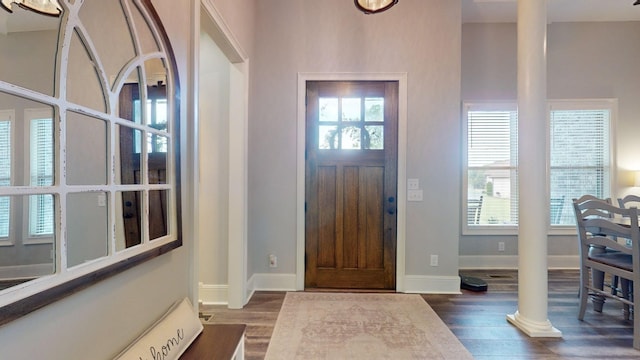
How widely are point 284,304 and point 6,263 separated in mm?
2474

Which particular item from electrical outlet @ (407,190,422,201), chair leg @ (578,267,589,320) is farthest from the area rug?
chair leg @ (578,267,589,320)

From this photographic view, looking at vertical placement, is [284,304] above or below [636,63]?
below

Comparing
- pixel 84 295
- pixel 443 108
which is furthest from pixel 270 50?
Result: pixel 84 295

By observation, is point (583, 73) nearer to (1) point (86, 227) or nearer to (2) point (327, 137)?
(2) point (327, 137)

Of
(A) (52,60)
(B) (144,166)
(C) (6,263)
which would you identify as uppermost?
(A) (52,60)

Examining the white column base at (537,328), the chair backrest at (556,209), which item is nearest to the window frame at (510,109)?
the chair backrest at (556,209)

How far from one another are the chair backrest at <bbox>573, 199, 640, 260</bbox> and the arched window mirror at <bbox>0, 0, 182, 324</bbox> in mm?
3084

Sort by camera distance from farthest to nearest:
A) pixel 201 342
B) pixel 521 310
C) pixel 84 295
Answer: pixel 521 310 → pixel 201 342 → pixel 84 295

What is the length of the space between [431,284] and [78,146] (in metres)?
3.31

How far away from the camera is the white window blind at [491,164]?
420 cm

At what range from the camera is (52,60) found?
0.82 m

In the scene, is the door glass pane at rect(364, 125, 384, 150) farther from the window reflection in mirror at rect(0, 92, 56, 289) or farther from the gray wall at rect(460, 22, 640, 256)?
the window reflection in mirror at rect(0, 92, 56, 289)

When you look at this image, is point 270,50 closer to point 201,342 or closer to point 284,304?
point 284,304

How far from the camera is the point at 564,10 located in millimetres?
3943
